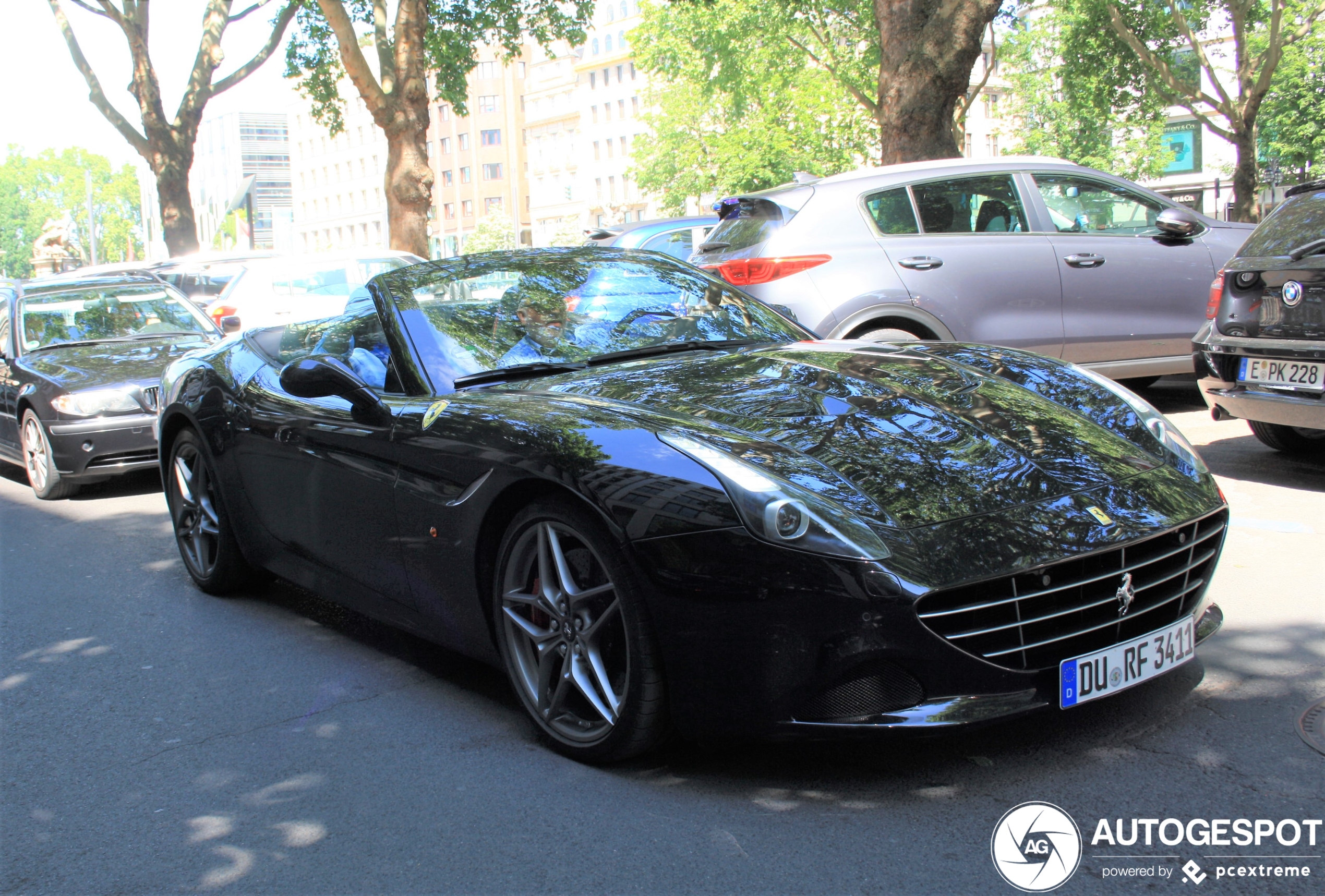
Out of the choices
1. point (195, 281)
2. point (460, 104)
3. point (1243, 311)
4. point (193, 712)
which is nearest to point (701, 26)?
point (460, 104)

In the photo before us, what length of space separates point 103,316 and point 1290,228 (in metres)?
8.60

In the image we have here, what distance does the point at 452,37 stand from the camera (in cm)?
2639

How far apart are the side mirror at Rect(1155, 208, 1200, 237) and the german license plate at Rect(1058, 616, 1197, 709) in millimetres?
5383

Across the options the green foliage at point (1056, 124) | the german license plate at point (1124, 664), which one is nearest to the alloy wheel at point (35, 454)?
the german license plate at point (1124, 664)

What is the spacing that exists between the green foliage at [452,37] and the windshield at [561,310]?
23.2 meters

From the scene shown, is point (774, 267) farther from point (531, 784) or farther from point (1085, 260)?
point (531, 784)

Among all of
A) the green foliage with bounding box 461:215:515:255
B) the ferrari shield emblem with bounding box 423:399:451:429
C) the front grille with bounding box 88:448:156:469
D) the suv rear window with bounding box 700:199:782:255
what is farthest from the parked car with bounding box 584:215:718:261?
the green foliage with bounding box 461:215:515:255

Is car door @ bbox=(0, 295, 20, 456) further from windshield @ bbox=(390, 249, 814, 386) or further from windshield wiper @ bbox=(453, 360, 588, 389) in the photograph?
windshield wiper @ bbox=(453, 360, 588, 389)

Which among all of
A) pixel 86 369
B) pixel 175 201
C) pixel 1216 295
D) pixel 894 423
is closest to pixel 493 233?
pixel 175 201

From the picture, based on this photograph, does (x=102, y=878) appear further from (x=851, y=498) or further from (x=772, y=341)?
(x=772, y=341)

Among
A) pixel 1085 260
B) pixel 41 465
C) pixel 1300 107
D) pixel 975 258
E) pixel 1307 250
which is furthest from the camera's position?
pixel 1300 107

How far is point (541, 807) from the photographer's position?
301cm

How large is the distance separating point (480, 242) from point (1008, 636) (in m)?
93.0

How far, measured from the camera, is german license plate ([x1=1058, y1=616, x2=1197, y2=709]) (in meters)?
2.86
